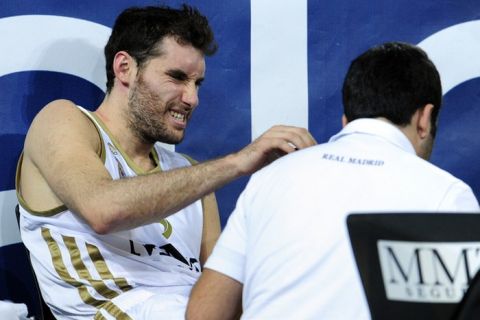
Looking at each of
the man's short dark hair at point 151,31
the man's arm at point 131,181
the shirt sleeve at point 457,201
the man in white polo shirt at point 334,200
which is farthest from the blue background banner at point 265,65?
the shirt sleeve at point 457,201

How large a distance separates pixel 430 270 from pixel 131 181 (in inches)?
41.5

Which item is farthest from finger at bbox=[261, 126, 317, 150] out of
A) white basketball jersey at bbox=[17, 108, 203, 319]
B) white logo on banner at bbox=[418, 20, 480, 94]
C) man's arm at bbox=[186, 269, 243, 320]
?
white logo on banner at bbox=[418, 20, 480, 94]

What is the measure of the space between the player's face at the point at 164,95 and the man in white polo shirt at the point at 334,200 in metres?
→ 0.84

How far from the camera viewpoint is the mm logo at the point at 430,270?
1.23 meters

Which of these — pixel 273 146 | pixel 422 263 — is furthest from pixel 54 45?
pixel 422 263

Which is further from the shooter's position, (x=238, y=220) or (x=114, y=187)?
(x=114, y=187)

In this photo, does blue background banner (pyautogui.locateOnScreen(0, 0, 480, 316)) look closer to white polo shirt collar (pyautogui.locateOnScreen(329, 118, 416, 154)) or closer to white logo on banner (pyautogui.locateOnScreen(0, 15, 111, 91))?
white logo on banner (pyautogui.locateOnScreen(0, 15, 111, 91))

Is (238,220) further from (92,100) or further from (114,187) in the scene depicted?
(92,100)

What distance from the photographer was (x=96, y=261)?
Result: 92.4 inches

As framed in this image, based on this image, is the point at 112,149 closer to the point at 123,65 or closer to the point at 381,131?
the point at 123,65

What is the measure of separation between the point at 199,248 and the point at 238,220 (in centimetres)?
88

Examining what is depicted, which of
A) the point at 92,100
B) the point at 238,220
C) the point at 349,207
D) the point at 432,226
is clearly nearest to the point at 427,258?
the point at 432,226

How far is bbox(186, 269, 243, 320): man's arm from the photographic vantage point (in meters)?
1.76

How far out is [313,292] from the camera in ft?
5.37
